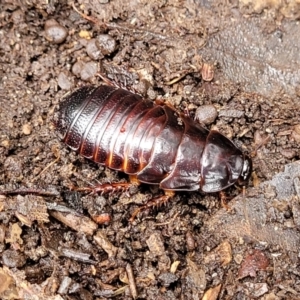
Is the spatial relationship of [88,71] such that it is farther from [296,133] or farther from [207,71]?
[296,133]

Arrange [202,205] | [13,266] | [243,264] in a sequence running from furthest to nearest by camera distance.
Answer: [202,205] → [243,264] → [13,266]

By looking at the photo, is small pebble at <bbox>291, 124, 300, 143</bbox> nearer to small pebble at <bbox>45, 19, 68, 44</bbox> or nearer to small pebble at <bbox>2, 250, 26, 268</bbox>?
small pebble at <bbox>45, 19, 68, 44</bbox>

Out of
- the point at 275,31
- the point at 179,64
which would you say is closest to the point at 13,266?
the point at 179,64

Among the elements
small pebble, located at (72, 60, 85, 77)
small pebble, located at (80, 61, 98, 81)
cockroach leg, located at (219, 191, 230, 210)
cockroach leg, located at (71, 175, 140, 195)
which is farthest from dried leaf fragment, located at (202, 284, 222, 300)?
small pebble, located at (72, 60, 85, 77)

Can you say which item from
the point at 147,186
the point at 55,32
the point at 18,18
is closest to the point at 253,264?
the point at 147,186

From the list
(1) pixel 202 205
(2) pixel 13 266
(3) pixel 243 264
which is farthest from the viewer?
(1) pixel 202 205

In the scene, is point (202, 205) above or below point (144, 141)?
below

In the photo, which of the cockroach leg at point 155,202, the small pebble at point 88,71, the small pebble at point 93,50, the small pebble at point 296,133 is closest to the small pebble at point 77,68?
the small pebble at point 88,71

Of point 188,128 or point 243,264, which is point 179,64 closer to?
point 188,128
